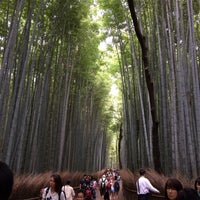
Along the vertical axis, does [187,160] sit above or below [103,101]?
below

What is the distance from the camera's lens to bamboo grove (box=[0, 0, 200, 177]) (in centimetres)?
493

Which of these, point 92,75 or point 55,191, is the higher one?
point 92,75

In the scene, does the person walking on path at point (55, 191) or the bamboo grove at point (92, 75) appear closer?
the person walking on path at point (55, 191)

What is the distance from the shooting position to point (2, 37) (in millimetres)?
7703

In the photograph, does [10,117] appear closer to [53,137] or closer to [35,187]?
[35,187]

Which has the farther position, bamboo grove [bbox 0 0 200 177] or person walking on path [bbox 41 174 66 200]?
bamboo grove [bbox 0 0 200 177]

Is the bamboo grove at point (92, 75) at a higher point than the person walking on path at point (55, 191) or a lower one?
higher

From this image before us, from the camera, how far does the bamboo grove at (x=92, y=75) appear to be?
4926 millimetres

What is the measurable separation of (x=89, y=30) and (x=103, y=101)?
A: 9.23 meters

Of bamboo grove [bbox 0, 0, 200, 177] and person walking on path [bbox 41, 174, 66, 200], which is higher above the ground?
bamboo grove [bbox 0, 0, 200, 177]

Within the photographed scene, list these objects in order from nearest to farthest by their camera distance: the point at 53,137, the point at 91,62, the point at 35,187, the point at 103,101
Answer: the point at 35,187, the point at 53,137, the point at 91,62, the point at 103,101

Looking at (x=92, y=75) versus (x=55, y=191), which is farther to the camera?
(x=92, y=75)

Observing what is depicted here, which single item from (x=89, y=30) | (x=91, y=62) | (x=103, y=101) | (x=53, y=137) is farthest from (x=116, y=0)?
(x=103, y=101)

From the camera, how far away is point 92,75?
13242 mm
